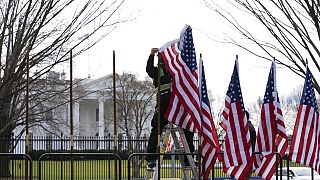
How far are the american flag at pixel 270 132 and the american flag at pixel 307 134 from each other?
0.85 feet

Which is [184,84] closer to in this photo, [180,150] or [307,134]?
[180,150]

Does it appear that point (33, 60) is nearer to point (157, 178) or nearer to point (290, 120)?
point (157, 178)

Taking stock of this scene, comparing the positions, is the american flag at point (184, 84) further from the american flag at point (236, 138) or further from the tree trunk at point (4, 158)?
the tree trunk at point (4, 158)

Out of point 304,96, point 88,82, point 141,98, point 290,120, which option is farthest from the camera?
point 290,120

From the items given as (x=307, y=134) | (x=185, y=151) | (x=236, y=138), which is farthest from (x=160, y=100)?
(x=307, y=134)

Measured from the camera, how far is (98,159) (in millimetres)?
28078

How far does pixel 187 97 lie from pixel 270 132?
2.24 metres

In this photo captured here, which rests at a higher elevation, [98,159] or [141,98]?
[141,98]

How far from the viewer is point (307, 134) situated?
431 inches

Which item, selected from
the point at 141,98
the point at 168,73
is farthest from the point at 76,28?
the point at 141,98

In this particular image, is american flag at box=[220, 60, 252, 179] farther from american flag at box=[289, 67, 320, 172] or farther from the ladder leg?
american flag at box=[289, 67, 320, 172]

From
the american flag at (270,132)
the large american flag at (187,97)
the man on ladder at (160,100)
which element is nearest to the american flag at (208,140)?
the large american flag at (187,97)

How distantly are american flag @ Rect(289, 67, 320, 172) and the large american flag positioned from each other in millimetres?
1856

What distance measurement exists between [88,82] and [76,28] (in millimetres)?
33999
